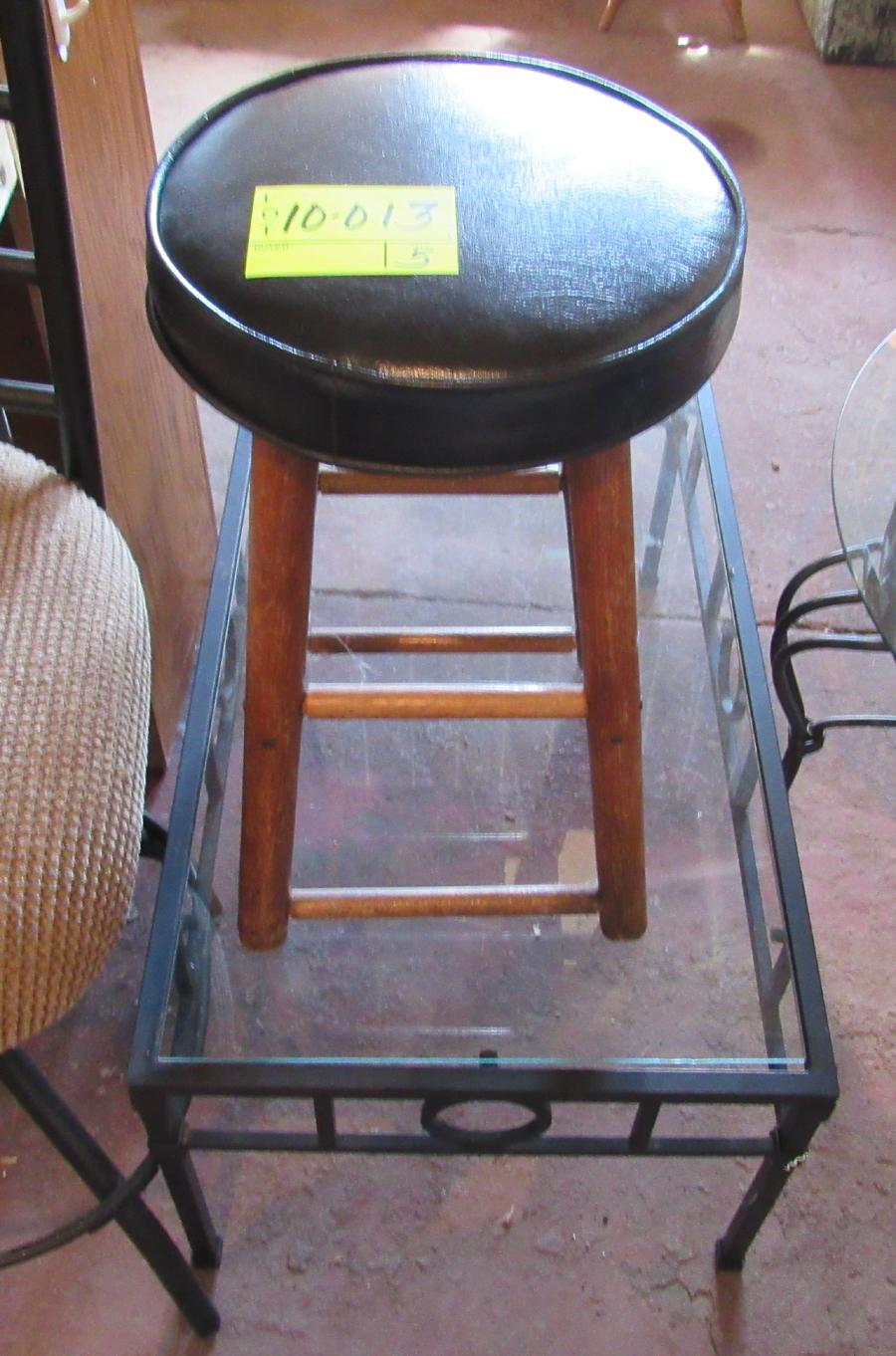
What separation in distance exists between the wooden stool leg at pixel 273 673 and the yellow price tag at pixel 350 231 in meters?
0.09

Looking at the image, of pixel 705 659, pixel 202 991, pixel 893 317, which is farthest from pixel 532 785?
pixel 893 317

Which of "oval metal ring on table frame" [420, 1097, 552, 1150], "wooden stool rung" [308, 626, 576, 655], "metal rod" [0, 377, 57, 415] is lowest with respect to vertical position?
"oval metal ring on table frame" [420, 1097, 552, 1150]

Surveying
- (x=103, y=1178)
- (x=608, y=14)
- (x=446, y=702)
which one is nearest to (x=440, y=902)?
(x=446, y=702)

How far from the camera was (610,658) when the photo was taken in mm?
679

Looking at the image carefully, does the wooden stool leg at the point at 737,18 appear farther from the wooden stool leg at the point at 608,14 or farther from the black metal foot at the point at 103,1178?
the black metal foot at the point at 103,1178

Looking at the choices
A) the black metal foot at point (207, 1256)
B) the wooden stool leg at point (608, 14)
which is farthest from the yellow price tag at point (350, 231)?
the wooden stool leg at point (608, 14)

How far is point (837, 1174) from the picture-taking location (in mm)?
841

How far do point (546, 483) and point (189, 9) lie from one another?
167 cm

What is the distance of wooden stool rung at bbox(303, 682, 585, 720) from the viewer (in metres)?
0.71

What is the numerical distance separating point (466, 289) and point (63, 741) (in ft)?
0.89

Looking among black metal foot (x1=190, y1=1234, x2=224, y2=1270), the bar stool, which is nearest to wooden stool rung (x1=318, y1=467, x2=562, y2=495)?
the bar stool

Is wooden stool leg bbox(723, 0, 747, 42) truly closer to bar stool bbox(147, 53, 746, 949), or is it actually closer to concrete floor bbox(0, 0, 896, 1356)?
concrete floor bbox(0, 0, 896, 1356)

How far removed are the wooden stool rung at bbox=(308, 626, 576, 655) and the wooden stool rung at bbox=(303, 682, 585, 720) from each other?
0.51 feet

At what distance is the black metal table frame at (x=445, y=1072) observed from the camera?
0.63 metres
